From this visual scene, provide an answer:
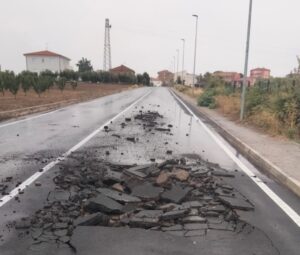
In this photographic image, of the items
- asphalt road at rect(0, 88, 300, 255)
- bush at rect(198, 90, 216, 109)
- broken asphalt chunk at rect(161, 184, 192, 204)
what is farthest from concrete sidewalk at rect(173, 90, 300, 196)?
bush at rect(198, 90, 216, 109)

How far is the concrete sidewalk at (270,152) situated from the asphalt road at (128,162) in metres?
0.30

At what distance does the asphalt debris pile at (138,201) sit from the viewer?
555 centimetres

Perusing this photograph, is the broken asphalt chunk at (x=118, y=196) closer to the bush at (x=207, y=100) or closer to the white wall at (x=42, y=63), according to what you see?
the bush at (x=207, y=100)

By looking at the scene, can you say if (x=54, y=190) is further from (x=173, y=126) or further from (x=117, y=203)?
(x=173, y=126)

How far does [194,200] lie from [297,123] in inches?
429


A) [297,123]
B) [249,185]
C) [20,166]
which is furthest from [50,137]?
[297,123]

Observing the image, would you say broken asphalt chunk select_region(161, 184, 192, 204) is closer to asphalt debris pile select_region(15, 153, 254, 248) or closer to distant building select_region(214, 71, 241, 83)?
asphalt debris pile select_region(15, 153, 254, 248)

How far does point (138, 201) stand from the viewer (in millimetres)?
6582

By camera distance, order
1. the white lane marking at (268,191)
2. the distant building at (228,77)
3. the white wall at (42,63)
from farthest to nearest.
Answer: the white wall at (42,63) < the distant building at (228,77) < the white lane marking at (268,191)

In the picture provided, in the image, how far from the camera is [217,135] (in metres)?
16.4

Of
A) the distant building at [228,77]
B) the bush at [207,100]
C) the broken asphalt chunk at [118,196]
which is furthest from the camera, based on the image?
the distant building at [228,77]

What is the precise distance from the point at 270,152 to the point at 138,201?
6.21 m

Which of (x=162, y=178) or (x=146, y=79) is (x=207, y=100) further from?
(x=146, y=79)

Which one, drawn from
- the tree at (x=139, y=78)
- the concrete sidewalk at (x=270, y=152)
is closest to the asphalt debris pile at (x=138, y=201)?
the concrete sidewalk at (x=270, y=152)
